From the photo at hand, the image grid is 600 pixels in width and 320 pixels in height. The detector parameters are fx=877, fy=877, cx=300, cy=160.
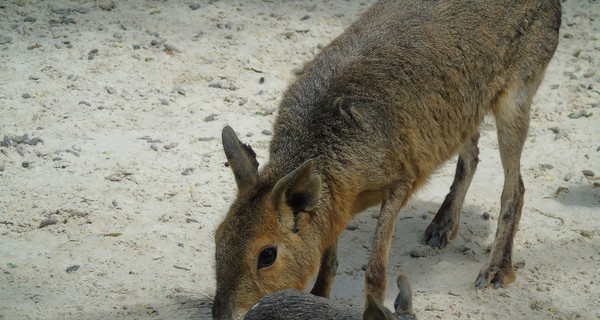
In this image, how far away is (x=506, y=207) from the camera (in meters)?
6.37

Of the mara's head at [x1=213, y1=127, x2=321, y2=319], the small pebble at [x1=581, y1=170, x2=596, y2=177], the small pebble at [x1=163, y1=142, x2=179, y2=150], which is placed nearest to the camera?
the mara's head at [x1=213, y1=127, x2=321, y2=319]

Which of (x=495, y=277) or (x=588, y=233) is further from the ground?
(x=588, y=233)

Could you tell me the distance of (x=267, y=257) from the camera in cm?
490

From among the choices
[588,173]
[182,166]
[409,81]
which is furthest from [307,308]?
[588,173]

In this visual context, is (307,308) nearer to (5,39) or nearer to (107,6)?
(5,39)

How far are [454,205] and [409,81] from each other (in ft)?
5.03

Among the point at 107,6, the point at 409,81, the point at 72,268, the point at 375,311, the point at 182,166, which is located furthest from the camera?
the point at 107,6

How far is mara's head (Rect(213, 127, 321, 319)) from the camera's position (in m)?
4.77

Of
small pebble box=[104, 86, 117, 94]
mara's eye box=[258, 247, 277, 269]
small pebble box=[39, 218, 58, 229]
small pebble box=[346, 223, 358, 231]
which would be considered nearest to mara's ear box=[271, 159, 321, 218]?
mara's eye box=[258, 247, 277, 269]

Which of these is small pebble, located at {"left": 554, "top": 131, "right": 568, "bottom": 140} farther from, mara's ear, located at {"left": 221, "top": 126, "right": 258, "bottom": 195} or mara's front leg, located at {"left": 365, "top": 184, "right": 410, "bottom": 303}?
mara's ear, located at {"left": 221, "top": 126, "right": 258, "bottom": 195}

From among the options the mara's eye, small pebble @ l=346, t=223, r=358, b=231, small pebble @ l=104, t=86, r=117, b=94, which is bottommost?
small pebble @ l=346, t=223, r=358, b=231

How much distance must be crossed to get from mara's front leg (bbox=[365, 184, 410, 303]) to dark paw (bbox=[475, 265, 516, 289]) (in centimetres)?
101

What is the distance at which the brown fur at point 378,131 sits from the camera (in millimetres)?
4910

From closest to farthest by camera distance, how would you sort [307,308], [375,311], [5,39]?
[375,311] → [307,308] → [5,39]
